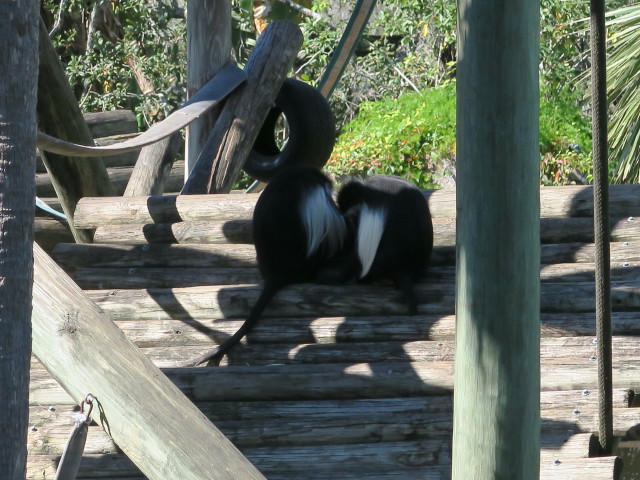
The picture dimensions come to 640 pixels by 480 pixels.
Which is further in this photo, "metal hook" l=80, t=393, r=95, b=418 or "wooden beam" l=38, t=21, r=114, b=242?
"wooden beam" l=38, t=21, r=114, b=242

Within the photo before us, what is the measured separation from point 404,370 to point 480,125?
127 cm

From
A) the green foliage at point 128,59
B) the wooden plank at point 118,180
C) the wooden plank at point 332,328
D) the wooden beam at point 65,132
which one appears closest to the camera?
the wooden plank at point 332,328

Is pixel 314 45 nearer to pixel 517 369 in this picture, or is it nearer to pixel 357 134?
pixel 357 134

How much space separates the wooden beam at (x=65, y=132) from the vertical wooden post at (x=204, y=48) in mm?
497

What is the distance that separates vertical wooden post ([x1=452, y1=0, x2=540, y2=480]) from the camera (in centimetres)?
160

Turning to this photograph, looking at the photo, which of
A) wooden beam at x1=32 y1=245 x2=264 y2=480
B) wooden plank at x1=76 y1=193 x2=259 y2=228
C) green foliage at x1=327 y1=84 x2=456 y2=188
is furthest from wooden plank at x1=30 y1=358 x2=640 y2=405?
green foliage at x1=327 y1=84 x2=456 y2=188

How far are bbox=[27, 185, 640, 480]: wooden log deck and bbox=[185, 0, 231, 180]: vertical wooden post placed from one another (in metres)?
0.72

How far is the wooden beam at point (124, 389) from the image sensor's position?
186cm

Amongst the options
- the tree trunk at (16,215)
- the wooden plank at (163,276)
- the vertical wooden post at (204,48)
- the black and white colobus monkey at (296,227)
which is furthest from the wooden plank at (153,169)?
the tree trunk at (16,215)

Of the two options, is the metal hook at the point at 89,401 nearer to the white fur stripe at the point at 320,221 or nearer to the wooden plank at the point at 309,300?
the wooden plank at the point at 309,300

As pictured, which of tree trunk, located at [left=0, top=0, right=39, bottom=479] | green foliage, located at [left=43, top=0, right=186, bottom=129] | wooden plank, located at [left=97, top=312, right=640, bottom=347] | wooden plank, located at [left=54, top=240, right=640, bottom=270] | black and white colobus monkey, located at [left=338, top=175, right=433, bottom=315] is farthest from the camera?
green foliage, located at [left=43, top=0, right=186, bottom=129]

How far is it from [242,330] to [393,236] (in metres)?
0.69

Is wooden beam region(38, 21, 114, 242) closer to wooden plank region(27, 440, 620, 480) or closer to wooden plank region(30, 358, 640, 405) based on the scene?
wooden plank region(30, 358, 640, 405)

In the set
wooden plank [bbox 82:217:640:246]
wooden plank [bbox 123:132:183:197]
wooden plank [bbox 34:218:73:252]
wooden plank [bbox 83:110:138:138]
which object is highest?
wooden plank [bbox 83:110:138:138]
